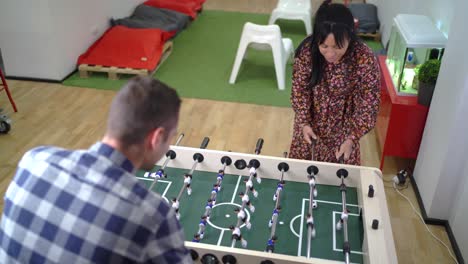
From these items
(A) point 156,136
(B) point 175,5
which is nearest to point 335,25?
(A) point 156,136

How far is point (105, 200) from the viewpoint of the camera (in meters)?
0.96

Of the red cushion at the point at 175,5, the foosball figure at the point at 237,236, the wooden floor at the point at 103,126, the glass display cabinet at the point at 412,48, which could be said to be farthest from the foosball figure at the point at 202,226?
the red cushion at the point at 175,5

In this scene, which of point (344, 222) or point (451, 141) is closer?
point (344, 222)

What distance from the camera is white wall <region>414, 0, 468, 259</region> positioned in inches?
104

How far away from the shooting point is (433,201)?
9.56ft

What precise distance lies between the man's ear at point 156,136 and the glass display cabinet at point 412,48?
2.66 meters

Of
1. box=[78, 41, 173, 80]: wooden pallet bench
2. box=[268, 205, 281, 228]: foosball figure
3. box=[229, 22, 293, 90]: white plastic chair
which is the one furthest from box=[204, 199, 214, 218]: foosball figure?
box=[78, 41, 173, 80]: wooden pallet bench

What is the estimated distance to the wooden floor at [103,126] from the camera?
350cm

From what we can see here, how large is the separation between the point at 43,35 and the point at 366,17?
392cm

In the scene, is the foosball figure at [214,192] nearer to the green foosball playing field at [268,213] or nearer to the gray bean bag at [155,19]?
the green foosball playing field at [268,213]

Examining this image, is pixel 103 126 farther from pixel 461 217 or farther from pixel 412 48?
pixel 461 217

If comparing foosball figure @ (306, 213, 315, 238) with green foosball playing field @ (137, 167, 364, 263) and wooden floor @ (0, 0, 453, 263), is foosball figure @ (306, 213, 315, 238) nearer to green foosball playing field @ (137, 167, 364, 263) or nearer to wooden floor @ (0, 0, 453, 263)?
green foosball playing field @ (137, 167, 364, 263)

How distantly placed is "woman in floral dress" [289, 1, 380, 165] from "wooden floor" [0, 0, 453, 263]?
1029 mm

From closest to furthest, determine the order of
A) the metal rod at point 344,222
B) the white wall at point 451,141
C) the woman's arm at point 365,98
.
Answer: the metal rod at point 344,222
the woman's arm at point 365,98
the white wall at point 451,141
